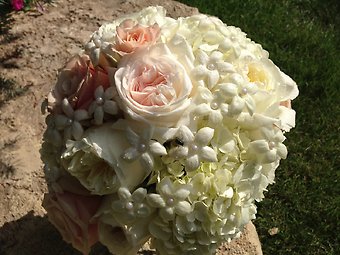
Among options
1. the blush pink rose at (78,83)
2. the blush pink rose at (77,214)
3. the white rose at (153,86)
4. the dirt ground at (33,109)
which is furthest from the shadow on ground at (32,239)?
the white rose at (153,86)

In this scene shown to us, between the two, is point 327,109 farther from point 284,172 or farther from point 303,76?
point 284,172

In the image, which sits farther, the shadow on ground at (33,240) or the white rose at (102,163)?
the shadow on ground at (33,240)

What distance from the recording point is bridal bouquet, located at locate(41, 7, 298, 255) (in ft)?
5.65

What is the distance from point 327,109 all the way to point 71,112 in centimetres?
218

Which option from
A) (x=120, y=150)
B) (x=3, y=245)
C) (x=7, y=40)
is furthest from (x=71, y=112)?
(x=7, y=40)

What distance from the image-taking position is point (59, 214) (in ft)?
6.40

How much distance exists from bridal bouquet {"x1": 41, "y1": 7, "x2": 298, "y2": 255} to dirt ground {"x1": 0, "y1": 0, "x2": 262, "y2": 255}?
0.57 m

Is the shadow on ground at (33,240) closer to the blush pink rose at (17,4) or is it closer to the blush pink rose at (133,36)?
the blush pink rose at (133,36)

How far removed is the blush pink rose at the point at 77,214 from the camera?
Result: 6.17 feet

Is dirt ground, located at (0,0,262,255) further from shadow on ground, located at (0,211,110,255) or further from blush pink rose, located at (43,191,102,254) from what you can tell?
blush pink rose, located at (43,191,102,254)

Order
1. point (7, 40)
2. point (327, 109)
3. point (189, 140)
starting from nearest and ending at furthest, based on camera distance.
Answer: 1. point (189, 140)
2. point (7, 40)
3. point (327, 109)

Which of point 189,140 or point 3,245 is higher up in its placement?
point 189,140

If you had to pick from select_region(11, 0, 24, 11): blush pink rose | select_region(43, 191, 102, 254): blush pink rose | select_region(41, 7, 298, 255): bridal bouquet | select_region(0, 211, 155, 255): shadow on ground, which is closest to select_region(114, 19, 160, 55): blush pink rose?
select_region(41, 7, 298, 255): bridal bouquet

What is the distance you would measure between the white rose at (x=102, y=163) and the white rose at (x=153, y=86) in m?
0.09
